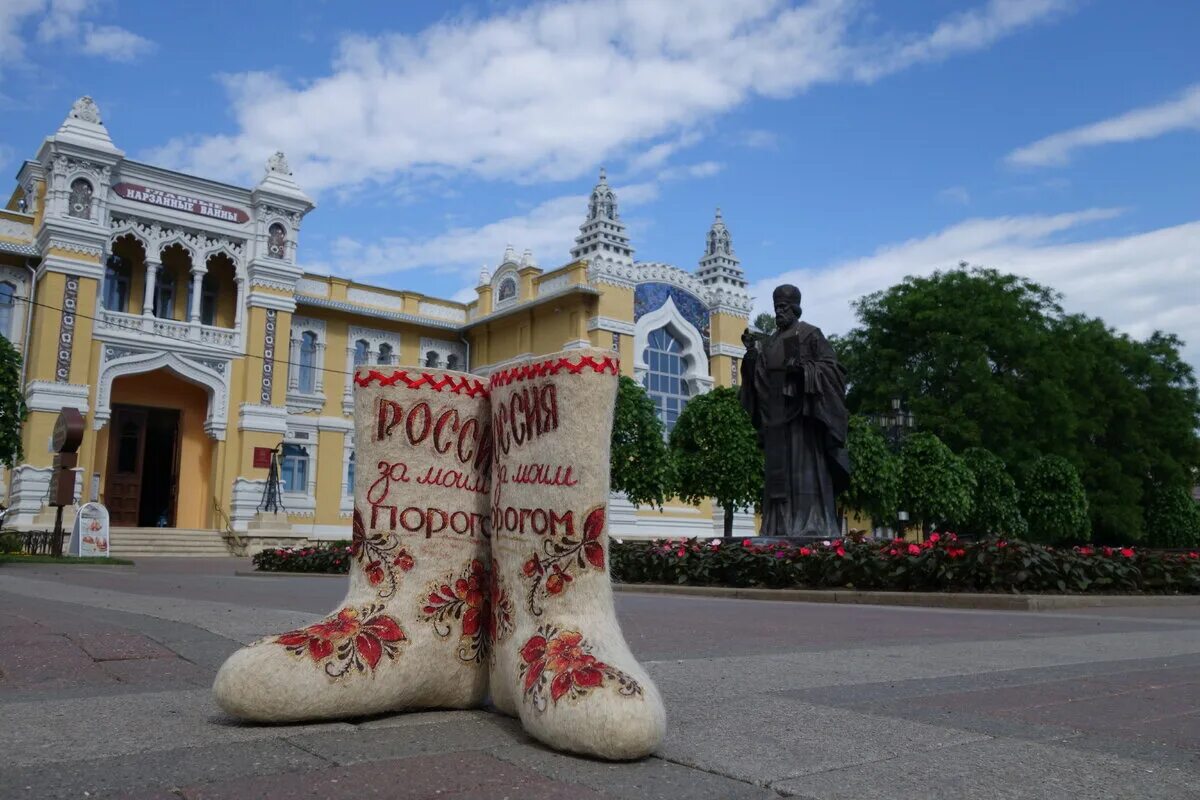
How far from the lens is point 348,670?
2.30 m

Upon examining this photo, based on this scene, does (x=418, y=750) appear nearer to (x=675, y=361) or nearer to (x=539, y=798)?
(x=539, y=798)

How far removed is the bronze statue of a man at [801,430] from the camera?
1048 centimetres

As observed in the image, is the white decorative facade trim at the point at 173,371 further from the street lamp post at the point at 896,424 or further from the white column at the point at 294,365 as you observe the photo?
the street lamp post at the point at 896,424

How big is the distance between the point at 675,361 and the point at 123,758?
29.2m

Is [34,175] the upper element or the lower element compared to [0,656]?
upper

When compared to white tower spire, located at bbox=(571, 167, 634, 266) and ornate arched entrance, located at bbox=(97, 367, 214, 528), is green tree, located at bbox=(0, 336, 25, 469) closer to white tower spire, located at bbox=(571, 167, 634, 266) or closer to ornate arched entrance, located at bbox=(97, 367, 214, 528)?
ornate arched entrance, located at bbox=(97, 367, 214, 528)

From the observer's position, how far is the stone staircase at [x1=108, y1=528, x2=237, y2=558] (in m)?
22.1

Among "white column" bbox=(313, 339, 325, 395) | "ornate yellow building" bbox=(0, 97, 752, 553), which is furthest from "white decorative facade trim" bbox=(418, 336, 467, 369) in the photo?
"white column" bbox=(313, 339, 325, 395)

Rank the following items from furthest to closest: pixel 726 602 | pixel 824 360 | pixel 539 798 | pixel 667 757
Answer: pixel 824 360 < pixel 726 602 < pixel 667 757 < pixel 539 798

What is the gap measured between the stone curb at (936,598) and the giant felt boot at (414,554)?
6.22m

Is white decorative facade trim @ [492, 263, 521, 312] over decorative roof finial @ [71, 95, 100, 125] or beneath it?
beneath

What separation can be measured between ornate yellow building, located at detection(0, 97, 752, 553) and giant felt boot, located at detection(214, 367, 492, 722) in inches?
734

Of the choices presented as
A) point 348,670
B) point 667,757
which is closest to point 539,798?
point 667,757

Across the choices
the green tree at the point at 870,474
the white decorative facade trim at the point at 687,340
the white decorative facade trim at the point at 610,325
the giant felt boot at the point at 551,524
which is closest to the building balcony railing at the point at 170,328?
the white decorative facade trim at the point at 610,325
